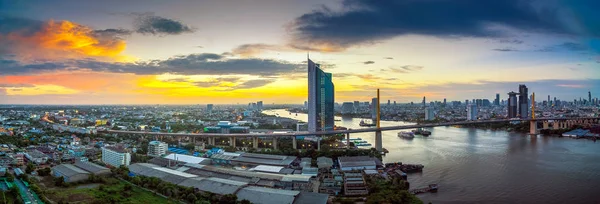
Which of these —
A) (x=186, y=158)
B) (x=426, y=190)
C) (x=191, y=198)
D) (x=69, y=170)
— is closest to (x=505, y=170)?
(x=426, y=190)

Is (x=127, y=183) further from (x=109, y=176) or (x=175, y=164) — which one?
(x=175, y=164)

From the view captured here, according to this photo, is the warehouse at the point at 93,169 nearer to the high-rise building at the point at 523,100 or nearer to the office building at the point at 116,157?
the office building at the point at 116,157

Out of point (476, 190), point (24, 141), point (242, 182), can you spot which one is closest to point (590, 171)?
point (476, 190)

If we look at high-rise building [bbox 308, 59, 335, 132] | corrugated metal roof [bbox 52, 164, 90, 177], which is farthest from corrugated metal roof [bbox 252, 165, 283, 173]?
high-rise building [bbox 308, 59, 335, 132]

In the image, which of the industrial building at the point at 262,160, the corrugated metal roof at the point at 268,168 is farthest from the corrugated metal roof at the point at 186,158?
the corrugated metal roof at the point at 268,168

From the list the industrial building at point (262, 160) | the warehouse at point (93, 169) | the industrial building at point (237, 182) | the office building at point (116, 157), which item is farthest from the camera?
the office building at point (116, 157)
